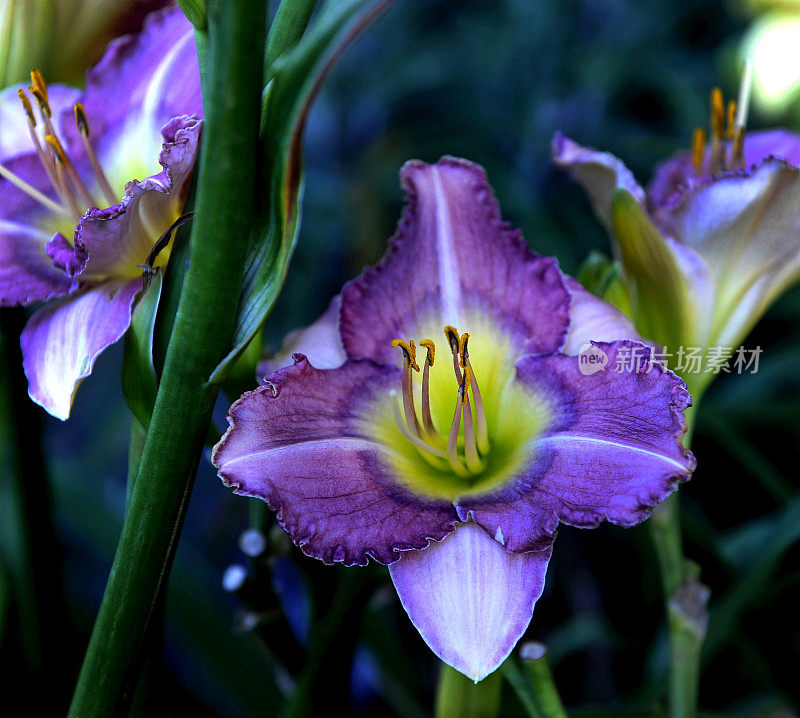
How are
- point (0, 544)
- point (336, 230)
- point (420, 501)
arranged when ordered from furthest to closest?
point (336, 230) < point (0, 544) < point (420, 501)

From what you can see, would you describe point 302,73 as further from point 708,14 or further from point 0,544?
point 708,14

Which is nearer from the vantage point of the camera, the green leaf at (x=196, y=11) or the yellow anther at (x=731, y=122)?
the green leaf at (x=196, y=11)

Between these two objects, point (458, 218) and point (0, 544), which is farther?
point (0, 544)

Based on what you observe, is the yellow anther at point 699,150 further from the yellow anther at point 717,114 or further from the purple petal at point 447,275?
the purple petal at point 447,275

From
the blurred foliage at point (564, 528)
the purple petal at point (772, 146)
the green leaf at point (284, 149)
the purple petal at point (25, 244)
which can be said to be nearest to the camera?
the green leaf at point (284, 149)

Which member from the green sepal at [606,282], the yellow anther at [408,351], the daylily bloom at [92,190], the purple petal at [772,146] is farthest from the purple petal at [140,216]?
the purple petal at [772,146]

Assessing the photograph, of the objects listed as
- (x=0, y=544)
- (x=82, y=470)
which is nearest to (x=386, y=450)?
(x=0, y=544)

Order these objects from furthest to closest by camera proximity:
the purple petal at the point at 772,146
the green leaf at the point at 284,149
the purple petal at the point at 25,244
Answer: the purple petal at the point at 772,146 < the purple petal at the point at 25,244 < the green leaf at the point at 284,149

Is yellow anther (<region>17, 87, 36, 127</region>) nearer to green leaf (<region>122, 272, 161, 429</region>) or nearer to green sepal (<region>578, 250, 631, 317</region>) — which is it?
green leaf (<region>122, 272, 161, 429</region>)
